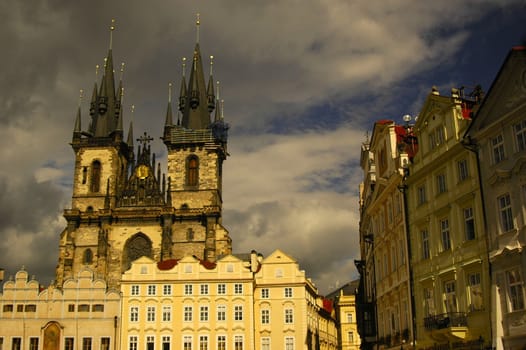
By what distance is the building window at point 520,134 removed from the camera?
68.2 feet

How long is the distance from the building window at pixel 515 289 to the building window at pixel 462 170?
15.3 feet

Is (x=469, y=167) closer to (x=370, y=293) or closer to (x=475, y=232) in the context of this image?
(x=475, y=232)

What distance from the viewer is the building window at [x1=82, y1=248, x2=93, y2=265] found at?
7512cm

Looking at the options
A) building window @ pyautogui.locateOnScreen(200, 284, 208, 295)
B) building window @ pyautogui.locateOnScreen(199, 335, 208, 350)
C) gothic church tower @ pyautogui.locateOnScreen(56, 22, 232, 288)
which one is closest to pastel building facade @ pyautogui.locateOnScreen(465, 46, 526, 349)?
building window @ pyautogui.locateOnScreen(199, 335, 208, 350)

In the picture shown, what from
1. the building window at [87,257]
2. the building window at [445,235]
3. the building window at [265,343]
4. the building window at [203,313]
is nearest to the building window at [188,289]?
the building window at [203,313]

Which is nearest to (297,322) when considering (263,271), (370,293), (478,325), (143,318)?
(263,271)

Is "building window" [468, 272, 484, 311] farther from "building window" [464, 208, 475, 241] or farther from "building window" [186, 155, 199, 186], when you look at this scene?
"building window" [186, 155, 199, 186]

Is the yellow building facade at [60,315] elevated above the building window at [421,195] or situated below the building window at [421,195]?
below

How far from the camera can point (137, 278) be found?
184 feet

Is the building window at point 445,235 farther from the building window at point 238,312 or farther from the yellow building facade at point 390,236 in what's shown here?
the building window at point 238,312

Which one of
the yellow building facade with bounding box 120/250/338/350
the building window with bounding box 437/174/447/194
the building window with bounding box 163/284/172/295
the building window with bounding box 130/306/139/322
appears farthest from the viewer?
the building window with bounding box 163/284/172/295

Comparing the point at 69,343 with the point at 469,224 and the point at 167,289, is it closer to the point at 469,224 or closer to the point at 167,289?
the point at 167,289

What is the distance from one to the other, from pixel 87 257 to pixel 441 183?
5743cm

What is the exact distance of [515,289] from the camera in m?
20.9
